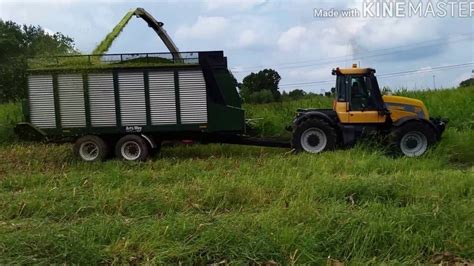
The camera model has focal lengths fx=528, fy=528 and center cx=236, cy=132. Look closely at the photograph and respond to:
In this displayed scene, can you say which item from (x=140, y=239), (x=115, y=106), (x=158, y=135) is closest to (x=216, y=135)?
(x=158, y=135)

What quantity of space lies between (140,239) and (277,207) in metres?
1.69

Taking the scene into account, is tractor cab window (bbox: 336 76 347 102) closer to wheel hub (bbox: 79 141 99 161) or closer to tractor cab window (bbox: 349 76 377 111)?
tractor cab window (bbox: 349 76 377 111)

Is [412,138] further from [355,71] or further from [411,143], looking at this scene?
[355,71]

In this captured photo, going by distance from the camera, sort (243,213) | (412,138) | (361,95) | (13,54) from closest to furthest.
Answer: (243,213), (412,138), (361,95), (13,54)

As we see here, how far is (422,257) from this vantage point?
15.4ft

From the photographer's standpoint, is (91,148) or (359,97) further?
(359,97)

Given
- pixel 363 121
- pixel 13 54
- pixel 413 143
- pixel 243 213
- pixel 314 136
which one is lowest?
pixel 243 213

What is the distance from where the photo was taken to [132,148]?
11.0 metres

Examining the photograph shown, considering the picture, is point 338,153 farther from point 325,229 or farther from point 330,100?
point 330,100

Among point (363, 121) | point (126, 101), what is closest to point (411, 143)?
point (363, 121)

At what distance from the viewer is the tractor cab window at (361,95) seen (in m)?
→ 11.2

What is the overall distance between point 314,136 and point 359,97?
4.14ft

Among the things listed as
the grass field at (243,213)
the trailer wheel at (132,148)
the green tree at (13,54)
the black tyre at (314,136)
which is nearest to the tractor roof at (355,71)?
the black tyre at (314,136)

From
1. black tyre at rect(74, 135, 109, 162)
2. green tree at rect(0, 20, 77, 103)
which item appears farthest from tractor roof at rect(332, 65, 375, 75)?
→ green tree at rect(0, 20, 77, 103)
